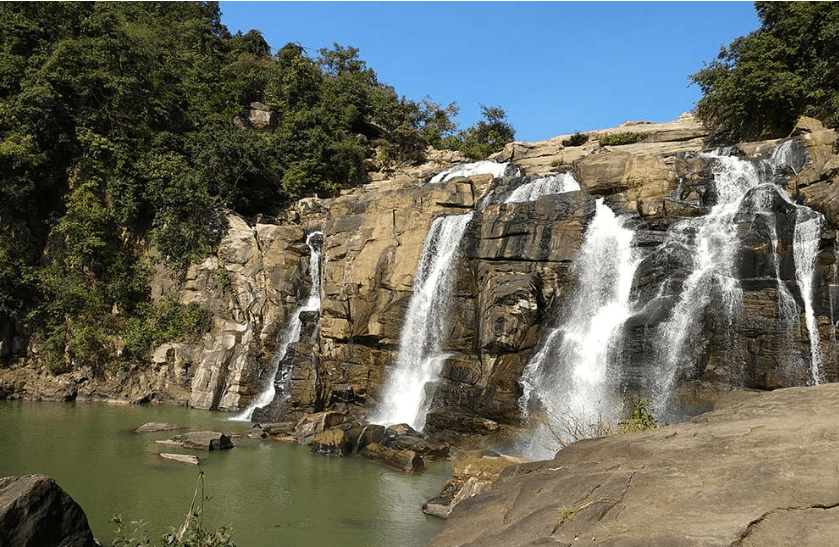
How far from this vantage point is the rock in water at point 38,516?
344 inches

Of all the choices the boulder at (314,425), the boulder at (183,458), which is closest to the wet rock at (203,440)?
the boulder at (183,458)

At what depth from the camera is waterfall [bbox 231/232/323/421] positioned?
80.6ft

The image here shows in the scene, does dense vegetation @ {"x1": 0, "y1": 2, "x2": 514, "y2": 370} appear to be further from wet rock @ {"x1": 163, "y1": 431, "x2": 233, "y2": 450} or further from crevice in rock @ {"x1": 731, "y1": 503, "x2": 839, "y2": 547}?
crevice in rock @ {"x1": 731, "y1": 503, "x2": 839, "y2": 547}

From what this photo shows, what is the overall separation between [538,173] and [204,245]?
56.9 feet

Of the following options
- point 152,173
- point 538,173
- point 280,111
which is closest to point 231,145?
point 152,173

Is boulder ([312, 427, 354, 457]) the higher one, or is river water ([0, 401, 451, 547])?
boulder ([312, 427, 354, 457])

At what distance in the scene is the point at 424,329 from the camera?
898 inches

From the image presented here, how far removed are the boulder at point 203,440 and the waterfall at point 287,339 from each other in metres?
5.01

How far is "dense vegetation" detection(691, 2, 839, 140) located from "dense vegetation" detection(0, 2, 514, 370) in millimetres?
21088

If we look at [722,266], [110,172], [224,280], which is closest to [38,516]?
[722,266]

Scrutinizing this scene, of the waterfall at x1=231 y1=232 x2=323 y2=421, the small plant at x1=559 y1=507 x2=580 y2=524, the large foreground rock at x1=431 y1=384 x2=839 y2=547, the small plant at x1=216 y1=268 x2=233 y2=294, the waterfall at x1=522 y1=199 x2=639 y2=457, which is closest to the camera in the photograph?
the large foreground rock at x1=431 y1=384 x2=839 y2=547

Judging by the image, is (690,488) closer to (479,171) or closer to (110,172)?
(479,171)

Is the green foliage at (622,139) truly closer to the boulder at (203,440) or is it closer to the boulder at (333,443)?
the boulder at (333,443)

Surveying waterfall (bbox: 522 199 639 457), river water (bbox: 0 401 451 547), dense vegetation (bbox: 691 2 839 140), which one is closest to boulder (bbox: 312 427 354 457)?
river water (bbox: 0 401 451 547)
